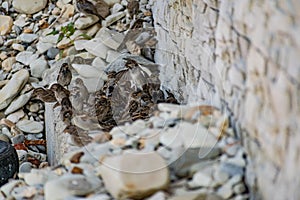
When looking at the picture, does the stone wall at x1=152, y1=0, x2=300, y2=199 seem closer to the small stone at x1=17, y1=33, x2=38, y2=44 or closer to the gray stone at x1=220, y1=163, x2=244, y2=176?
the gray stone at x1=220, y1=163, x2=244, y2=176

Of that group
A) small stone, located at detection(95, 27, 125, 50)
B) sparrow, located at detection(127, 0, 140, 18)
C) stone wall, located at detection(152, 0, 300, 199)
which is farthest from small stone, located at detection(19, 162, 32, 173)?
stone wall, located at detection(152, 0, 300, 199)

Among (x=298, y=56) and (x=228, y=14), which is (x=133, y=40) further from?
(x=298, y=56)

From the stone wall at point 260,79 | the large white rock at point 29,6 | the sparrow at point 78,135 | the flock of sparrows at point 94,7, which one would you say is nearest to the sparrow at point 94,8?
the flock of sparrows at point 94,7

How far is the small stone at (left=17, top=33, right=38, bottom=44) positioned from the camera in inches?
171

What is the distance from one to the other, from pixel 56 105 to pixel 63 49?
72 centimetres

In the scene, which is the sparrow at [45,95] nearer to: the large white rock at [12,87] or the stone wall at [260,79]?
the large white rock at [12,87]

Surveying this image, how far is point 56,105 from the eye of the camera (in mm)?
3449

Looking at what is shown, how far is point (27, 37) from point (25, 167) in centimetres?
139

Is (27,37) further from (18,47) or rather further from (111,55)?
(111,55)

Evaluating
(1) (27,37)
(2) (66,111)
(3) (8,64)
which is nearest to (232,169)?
(2) (66,111)

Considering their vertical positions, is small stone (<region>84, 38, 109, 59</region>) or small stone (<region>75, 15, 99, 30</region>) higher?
small stone (<region>75, 15, 99, 30</region>)

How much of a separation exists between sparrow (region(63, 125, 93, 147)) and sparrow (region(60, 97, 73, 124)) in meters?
0.13

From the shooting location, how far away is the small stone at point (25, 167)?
328cm

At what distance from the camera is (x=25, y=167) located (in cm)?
331
